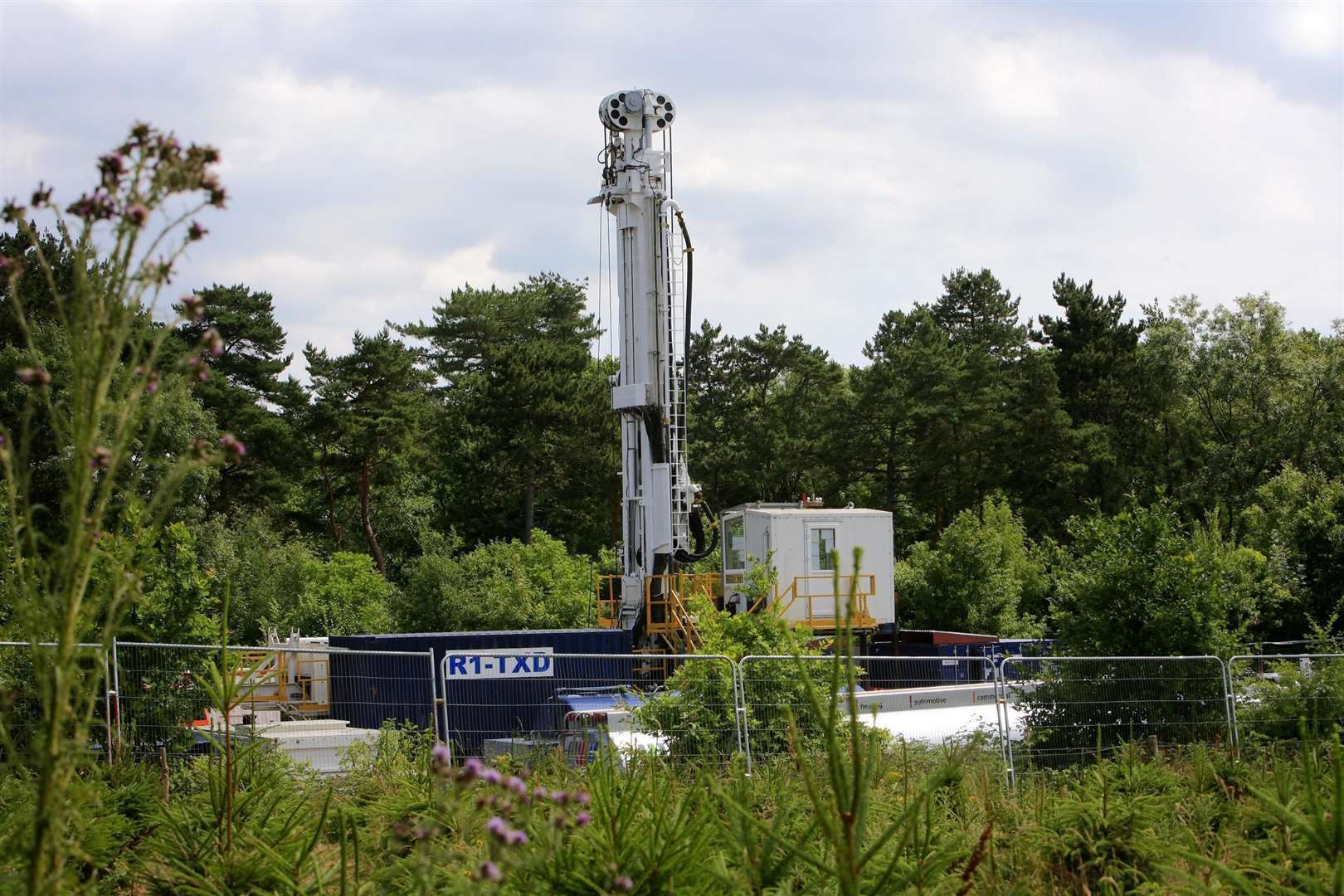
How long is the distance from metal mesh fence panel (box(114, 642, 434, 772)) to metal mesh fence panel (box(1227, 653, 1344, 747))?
7592mm

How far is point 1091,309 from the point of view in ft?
165

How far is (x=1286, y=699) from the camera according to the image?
11367 mm

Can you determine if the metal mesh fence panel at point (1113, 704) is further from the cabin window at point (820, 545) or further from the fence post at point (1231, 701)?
the cabin window at point (820, 545)

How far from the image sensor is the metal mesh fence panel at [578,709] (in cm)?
1085

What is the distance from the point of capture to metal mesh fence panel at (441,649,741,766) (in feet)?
35.6

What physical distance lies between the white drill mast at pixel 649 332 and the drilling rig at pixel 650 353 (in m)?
0.01

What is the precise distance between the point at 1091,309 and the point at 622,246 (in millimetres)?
35418

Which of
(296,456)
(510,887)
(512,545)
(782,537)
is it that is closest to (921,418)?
(512,545)

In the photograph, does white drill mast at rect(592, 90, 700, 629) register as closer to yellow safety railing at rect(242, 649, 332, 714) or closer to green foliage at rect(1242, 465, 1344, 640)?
yellow safety railing at rect(242, 649, 332, 714)

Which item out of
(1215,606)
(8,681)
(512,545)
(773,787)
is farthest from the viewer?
(512,545)

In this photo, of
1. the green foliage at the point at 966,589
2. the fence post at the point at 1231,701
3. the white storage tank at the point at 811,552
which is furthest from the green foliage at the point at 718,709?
the green foliage at the point at 966,589

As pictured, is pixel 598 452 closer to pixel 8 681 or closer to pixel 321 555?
pixel 321 555

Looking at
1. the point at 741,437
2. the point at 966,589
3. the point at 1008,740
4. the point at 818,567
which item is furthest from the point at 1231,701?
the point at 741,437

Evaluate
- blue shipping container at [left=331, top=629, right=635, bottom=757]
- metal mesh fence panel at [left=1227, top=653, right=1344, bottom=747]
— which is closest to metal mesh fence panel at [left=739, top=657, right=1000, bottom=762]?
blue shipping container at [left=331, top=629, right=635, bottom=757]
